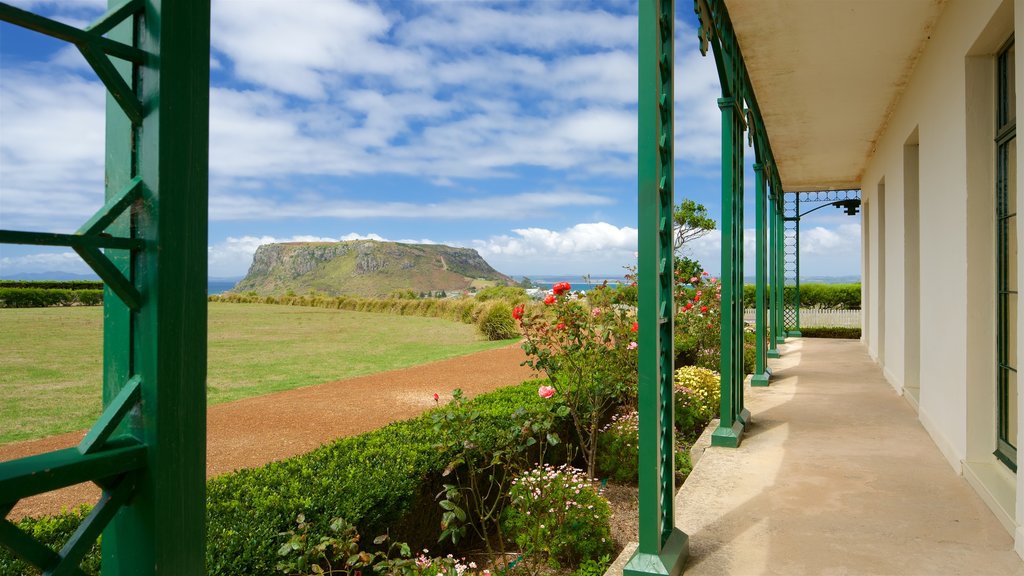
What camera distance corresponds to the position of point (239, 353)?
18.7 metres

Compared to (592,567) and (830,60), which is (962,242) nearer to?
(830,60)

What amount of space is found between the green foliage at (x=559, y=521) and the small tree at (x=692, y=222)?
16.5 m

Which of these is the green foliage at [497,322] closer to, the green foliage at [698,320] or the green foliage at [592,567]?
the green foliage at [698,320]

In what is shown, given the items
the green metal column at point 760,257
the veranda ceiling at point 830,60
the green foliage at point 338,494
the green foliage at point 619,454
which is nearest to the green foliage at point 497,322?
the veranda ceiling at point 830,60

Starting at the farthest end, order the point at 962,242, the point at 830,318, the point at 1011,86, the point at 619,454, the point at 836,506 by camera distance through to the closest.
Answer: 1. the point at 830,318
2. the point at 619,454
3. the point at 962,242
4. the point at 1011,86
5. the point at 836,506

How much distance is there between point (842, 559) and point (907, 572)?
0.23 m

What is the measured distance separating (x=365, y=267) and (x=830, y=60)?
65.1m

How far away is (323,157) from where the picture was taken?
76125 mm

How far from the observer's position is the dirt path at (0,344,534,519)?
6.55m

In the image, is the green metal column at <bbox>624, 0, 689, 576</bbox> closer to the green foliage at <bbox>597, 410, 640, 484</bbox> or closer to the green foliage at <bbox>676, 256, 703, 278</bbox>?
the green foliage at <bbox>597, 410, 640, 484</bbox>

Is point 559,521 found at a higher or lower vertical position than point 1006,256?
lower

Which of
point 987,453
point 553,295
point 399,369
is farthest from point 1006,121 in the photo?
point 399,369

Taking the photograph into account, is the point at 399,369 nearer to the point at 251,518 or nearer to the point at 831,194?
the point at 831,194

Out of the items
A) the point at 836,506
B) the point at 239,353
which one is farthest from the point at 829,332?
the point at 239,353
